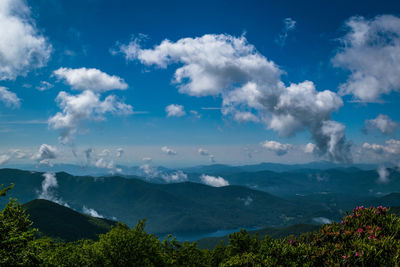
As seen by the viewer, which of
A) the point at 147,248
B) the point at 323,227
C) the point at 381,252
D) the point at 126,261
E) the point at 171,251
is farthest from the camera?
the point at 171,251

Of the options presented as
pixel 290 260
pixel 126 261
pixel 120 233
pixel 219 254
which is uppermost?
pixel 290 260

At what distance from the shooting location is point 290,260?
2586 centimetres

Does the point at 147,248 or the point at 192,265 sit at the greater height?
the point at 147,248

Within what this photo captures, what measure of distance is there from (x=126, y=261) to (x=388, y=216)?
39181mm

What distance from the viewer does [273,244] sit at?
98.7 feet

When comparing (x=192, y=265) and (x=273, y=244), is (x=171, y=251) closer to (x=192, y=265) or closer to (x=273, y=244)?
(x=192, y=265)

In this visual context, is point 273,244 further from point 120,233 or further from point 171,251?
point 171,251

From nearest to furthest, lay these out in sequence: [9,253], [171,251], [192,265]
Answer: [9,253] < [192,265] < [171,251]

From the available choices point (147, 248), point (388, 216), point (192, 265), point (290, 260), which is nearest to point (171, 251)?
point (192, 265)

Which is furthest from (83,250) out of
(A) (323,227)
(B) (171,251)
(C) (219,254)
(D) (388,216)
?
(D) (388,216)

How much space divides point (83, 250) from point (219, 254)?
32270 millimetres

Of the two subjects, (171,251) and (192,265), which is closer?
(192,265)

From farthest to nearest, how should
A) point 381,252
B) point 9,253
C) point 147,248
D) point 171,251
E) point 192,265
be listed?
point 171,251 < point 192,265 < point 147,248 < point 9,253 < point 381,252

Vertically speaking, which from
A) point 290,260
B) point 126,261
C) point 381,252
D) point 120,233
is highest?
point 381,252
